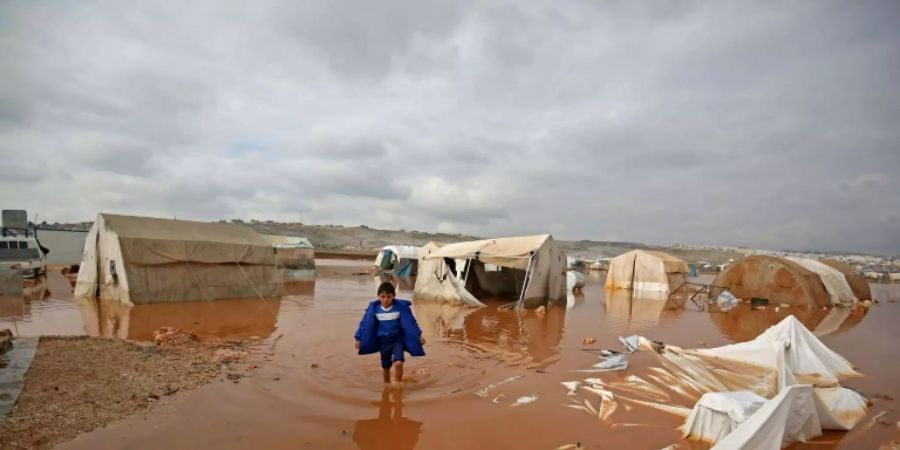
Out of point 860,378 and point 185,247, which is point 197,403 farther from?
point 185,247

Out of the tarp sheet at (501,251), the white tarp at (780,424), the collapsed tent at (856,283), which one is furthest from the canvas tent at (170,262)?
the collapsed tent at (856,283)

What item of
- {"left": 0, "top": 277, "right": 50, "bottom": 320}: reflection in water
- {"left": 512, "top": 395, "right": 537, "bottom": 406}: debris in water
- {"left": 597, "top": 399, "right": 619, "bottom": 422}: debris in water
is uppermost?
{"left": 0, "top": 277, "right": 50, "bottom": 320}: reflection in water

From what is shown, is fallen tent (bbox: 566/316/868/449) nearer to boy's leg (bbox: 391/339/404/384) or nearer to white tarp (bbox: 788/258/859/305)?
boy's leg (bbox: 391/339/404/384)

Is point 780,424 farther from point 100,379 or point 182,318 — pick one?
point 182,318

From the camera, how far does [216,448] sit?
178 inches

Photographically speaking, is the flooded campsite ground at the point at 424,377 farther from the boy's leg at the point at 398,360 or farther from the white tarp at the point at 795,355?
the white tarp at the point at 795,355

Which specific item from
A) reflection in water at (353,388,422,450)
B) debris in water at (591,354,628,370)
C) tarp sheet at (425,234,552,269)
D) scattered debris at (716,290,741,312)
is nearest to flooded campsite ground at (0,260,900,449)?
reflection in water at (353,388,422,450)

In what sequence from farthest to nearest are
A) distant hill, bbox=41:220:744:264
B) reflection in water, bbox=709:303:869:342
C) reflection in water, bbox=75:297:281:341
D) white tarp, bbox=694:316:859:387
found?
distant hill, bbox=41:220:744:264 → reflection in water, bbox=709:303:869:342 → reflection in water, bbox=75:297:281:341 → white tarp, bbox=694:316:859:387

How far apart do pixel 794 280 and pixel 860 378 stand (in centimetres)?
1442

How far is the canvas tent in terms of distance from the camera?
15125 mm

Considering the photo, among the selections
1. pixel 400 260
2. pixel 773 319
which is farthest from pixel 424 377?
pixel 400 260

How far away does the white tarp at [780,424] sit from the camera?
13.3 ft

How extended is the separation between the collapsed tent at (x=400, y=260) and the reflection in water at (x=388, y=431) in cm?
2827

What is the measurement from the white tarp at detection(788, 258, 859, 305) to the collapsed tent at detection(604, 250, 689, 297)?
5178 millimetres
